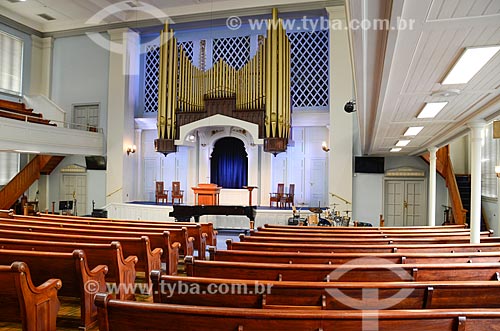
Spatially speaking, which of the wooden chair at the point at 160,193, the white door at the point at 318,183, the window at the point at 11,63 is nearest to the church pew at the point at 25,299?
the wooden chair at the point at 160,193

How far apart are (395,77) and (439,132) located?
3762mm

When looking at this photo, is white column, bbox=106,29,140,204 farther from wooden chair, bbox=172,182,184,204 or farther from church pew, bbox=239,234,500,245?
church pew, bbox=239,234,500,245

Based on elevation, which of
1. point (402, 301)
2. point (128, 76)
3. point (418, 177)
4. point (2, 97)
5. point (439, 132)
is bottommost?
point (402, 301)

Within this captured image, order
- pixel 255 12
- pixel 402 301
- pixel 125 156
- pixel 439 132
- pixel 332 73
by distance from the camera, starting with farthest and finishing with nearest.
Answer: pixel 125 156, pixel 255 12, pixel 332 73, pixel 439 132, pixel 402 301

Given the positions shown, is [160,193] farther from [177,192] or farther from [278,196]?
[278,196]

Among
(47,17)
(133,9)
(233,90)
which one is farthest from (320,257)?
(47,17)

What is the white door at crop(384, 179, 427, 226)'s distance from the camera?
Answer: 10.2m

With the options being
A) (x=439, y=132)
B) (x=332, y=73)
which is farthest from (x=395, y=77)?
(x=332, y=73)

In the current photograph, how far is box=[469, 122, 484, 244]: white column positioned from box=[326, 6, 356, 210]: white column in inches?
201

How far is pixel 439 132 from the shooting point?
6008 mm

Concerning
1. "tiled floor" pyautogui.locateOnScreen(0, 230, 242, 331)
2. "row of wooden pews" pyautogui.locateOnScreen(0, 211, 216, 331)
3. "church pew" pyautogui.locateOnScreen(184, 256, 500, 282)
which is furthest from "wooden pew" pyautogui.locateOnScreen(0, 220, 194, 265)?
"church pew" pyautogui.locateOnScreen(184, 256, 500, 282)

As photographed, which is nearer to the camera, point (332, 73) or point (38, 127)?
point (38, 127)

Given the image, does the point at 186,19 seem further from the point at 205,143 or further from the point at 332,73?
the point at 332,73

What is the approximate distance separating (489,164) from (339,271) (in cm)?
773
